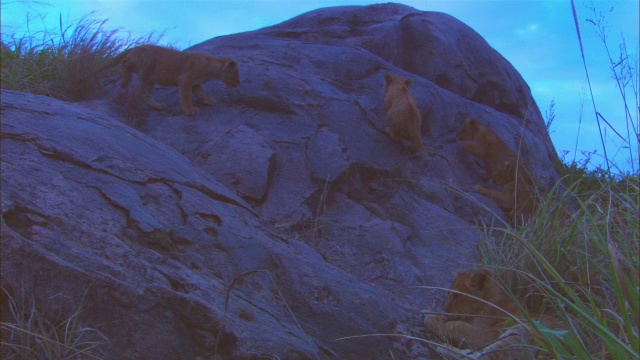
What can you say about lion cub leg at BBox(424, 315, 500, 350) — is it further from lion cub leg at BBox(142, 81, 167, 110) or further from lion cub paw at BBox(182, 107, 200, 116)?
lion cub leg at BBox(142, 81, 167, 110)

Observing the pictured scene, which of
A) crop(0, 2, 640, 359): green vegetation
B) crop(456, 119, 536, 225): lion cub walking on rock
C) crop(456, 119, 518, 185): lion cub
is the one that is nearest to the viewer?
crop(0, 2, 640, 359): green vegetation

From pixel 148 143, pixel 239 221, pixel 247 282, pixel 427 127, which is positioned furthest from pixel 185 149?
pixel 427 127

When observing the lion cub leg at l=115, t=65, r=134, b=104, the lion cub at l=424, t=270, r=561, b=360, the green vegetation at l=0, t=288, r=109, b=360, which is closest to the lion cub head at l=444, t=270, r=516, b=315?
the lion cub at l=424, t=270, r=561, b=360

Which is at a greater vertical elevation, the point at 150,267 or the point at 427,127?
the point at 427,127

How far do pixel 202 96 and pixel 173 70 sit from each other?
44cm

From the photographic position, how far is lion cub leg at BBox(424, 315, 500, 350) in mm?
4086

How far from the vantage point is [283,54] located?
8.72 meters

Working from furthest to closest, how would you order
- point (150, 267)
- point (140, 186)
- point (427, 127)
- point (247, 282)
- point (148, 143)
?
point (427, 127) < point (148, 143) < point (140, 186) < point (247, 282) < point (150, 267)

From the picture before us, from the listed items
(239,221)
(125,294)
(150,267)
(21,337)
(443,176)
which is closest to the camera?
(21,337)

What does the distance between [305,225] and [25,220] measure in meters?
3.00

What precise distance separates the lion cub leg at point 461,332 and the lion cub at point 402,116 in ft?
10.5

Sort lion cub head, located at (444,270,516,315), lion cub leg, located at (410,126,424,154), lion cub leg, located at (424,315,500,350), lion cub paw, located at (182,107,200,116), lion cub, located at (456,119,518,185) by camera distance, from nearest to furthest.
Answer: lion cub leg, located at (424,315,500,350) → lion cub head, located at (444,270,516,315) → lion cub paw, located at (182,107,200,116) → lion cub leg, located at (410,126,424,154) → lion cub, located at (456,119,518,185)

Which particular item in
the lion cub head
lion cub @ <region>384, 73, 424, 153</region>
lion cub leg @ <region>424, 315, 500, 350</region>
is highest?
lion cub @ <region>384, 73, 424, 153</region>

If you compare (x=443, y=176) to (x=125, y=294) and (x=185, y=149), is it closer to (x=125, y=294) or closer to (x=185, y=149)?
(x=185, y=149)
